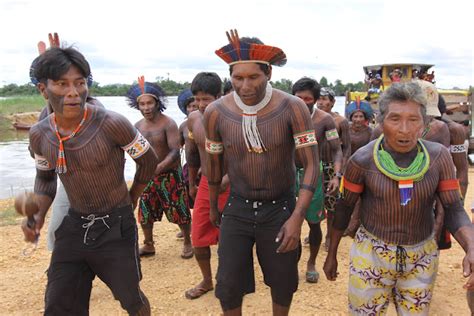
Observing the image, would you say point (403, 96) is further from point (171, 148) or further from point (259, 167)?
point (171, 148)

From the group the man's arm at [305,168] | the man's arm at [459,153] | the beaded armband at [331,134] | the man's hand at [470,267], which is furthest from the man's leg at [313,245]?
the man's hand at [470,267]

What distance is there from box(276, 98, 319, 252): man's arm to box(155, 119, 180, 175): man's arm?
7.97ft

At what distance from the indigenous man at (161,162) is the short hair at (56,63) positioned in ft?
7.88

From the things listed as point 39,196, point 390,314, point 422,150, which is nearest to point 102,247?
point 39,196

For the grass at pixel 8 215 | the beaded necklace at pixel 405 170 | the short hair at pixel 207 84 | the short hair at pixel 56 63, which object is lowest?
the grass at pixel 8 215

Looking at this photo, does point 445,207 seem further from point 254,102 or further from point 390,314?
point 390,314

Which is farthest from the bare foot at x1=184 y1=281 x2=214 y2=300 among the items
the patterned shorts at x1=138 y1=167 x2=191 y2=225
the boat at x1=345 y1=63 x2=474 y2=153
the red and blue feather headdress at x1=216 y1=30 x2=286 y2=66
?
the boat at x1=345 y1=63 x2=474 y2=153

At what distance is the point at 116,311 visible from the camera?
13.1 ft

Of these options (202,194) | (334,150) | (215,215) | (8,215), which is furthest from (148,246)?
(8,215)

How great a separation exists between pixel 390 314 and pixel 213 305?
59.7 inches

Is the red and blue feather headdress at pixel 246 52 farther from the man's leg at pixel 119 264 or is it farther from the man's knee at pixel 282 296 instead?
the man's knee at pixel 282 296

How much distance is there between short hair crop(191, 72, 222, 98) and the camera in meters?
4.14

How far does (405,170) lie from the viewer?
2387 mm

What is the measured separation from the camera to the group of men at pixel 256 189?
244 cm
